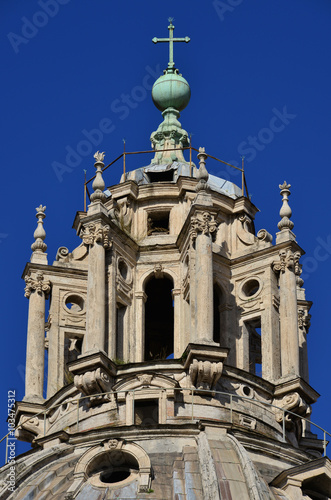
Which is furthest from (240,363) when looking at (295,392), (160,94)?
(160,94)

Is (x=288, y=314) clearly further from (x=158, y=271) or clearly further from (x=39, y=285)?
(x=39, y=285)

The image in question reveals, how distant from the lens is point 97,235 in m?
82.1

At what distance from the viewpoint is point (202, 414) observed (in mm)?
76938

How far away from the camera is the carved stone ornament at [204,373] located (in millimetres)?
77375

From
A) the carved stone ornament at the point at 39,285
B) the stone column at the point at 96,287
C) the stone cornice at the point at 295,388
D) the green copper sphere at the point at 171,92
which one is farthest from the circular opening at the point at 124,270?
the green copper sphere at the point at 171,92

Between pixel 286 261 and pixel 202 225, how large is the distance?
3398 mm

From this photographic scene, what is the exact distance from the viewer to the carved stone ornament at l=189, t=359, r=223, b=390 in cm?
Answer: 7738

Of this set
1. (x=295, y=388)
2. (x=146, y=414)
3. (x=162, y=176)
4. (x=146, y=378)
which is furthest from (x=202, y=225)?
(x=146, y=414)

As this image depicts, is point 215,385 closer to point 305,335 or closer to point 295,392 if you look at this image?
point 295,392

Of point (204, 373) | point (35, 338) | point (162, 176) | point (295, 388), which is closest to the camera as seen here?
point (204, 373)

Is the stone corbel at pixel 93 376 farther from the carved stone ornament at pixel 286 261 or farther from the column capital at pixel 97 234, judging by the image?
the carved stone ornament at pixel 286 261

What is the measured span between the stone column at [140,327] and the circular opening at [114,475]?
8026 millimetres

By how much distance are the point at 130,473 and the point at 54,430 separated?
6850mm

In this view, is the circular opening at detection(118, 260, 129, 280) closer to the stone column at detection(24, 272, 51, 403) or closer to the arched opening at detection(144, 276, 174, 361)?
the stone column at detection(24, 272, 51, 403)
